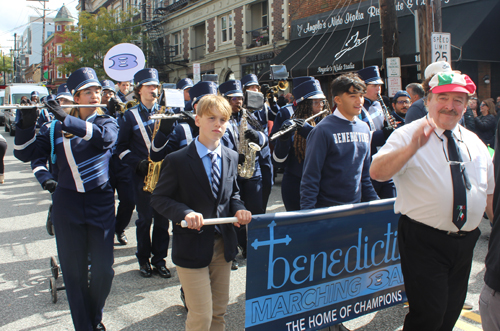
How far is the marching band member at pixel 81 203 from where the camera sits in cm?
329

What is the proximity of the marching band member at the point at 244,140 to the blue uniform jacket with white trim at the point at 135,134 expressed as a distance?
94 cm

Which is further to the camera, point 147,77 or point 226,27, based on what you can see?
point 226,27

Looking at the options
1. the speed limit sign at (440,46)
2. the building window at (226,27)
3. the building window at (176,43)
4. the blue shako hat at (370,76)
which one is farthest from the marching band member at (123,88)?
the building window at (176,43)

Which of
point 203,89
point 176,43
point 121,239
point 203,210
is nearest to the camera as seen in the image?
point 203,210

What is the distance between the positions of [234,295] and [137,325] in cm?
102

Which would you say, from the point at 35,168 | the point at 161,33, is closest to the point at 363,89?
the point at 35,168

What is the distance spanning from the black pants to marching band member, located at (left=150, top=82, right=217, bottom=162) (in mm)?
2279

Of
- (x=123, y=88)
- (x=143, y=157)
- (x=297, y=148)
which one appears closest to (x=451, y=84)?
(x=297, y=148)

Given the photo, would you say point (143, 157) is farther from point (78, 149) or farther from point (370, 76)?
point (370, 76)

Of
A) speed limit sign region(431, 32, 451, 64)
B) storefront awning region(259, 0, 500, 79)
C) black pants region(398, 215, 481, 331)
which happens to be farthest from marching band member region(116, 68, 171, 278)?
storefront awning region(259, 0, 500, 79)

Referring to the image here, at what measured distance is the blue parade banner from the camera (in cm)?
288

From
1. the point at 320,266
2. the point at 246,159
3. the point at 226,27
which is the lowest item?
the point at 320,266

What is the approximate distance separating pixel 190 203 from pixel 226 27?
965 inches

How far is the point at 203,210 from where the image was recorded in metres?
2.83
